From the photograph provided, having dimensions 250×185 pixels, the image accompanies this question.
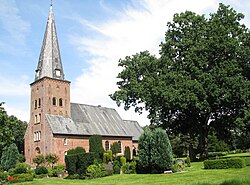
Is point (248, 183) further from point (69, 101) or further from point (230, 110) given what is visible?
point (69, 101)

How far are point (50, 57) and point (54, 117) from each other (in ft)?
32.6

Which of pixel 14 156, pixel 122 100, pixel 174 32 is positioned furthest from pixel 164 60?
pixel 14 156

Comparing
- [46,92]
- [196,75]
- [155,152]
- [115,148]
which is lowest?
[155,152]

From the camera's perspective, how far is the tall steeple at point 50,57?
5081 centimetres

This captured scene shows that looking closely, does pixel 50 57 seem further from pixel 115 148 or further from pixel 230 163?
pixel 230 163

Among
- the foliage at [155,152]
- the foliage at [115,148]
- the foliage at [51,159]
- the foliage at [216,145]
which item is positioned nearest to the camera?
the foliage at [155,152]

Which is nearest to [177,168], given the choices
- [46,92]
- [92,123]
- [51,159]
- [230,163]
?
[230,163]

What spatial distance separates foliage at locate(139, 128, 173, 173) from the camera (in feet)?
91.1

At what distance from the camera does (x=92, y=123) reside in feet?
174

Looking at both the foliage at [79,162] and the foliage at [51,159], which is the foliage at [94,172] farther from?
the foliage at [51,159]

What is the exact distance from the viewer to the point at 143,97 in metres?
36.1

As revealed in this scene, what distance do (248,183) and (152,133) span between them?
2047cm

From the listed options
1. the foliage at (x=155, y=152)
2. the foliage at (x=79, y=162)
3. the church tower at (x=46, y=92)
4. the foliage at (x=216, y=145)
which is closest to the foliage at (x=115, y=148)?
the church tower at (x=46, y=92)

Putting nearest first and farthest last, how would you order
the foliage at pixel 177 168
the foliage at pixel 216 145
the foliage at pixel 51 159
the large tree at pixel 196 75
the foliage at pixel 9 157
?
the foliage at pixel 177 168 → the large tree at pixel 196 75 → the foliage at pixel 51 159 → the foliage at pixel 9 157 → the foliage at pixel 216 145
